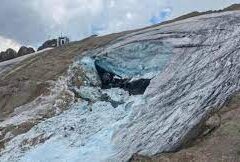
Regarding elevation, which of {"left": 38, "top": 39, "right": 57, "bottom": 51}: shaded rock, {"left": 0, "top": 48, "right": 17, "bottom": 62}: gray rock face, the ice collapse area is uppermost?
{"left": 38, "top": 39, "right": 57, "bottom": 51}: shaded rock

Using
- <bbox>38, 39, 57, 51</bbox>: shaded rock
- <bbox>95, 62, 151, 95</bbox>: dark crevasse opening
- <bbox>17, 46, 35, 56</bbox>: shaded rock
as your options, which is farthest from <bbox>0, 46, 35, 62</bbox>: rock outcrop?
<bbox>95, 62, 151, 95</bbox>: dark crevasse opening

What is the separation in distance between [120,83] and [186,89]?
25.1ft

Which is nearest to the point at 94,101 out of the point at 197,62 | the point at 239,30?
the point at 197,62

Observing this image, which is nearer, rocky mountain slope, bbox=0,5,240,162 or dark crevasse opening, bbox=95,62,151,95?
rocky mountain slope, bbox=0,5,240,162

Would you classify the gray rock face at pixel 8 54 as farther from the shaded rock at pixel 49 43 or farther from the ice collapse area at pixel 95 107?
the ice collapse area at pixel 95 107

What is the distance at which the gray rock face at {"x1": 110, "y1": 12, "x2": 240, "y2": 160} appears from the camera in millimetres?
26344

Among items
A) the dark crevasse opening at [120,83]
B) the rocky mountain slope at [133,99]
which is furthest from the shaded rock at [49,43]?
the dark crevasse opening at [120,83]

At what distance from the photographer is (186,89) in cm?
2952

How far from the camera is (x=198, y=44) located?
3422 cm

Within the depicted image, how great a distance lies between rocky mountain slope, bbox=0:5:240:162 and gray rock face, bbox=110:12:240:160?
6 centimetres

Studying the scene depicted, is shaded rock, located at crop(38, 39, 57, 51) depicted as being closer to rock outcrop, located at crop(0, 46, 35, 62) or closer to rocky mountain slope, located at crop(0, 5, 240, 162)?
rock outcrop, located at crop(0, 46, 35, 62)

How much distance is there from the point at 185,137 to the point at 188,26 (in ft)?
45.7

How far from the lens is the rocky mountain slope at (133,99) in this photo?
1020 inches

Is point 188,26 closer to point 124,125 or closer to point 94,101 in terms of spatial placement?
point 94,101
